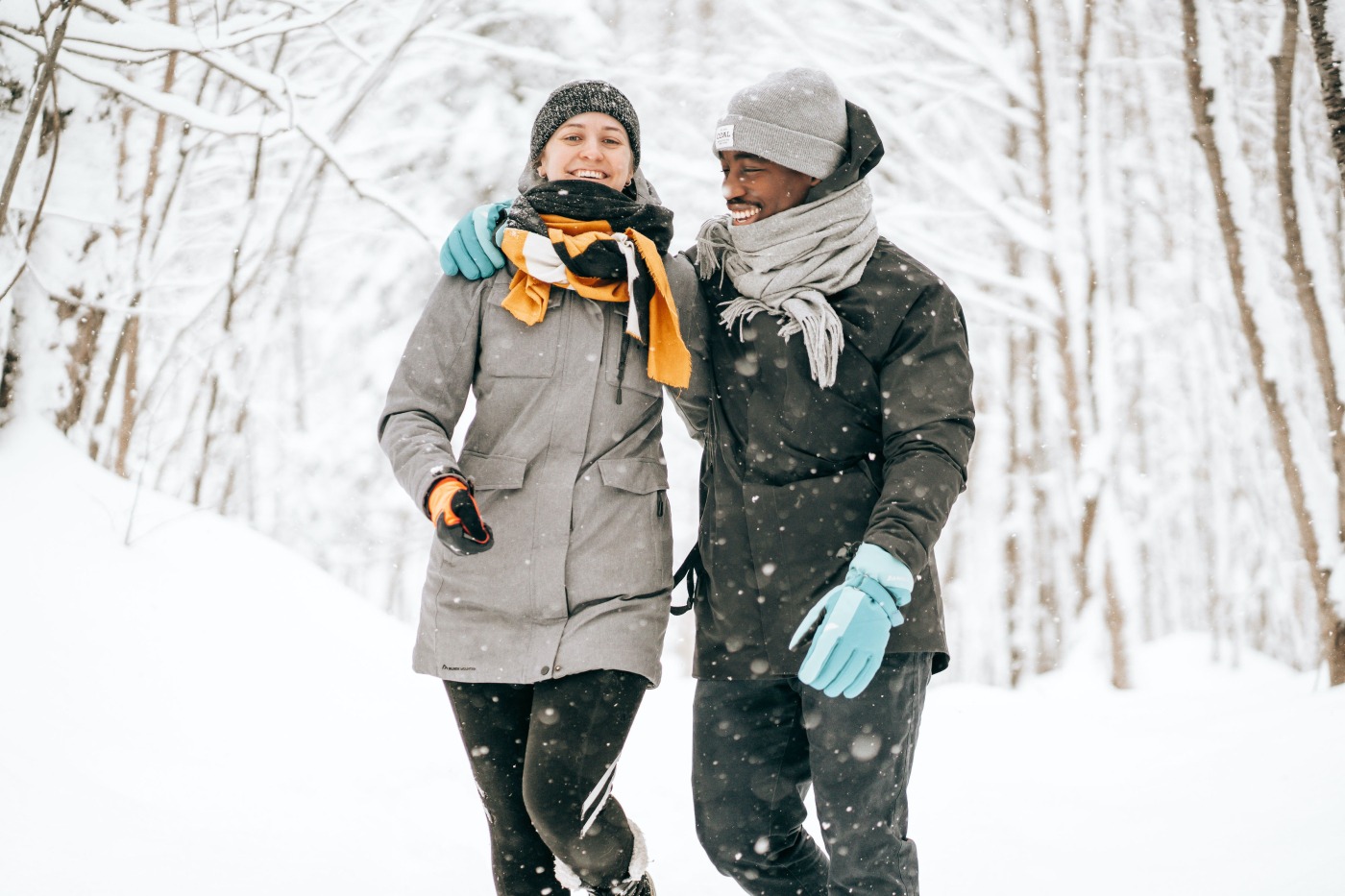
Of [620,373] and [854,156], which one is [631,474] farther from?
[854,156]

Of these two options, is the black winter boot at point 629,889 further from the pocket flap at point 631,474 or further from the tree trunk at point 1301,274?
the tree trunk at point 1301,274

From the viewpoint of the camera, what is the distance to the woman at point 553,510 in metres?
1.88

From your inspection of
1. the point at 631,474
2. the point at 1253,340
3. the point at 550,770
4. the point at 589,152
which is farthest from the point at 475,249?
the point at 1253,340

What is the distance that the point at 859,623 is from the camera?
171cm

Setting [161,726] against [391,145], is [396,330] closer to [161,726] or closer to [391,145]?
[391,145]

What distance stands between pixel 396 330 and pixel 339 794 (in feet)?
20.0

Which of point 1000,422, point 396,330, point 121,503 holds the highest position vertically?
point 396,330

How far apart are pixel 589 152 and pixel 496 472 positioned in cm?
71

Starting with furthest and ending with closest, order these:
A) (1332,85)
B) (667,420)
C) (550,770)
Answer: (667,420), (1332,85), (550,770)

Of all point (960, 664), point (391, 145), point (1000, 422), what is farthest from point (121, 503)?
point (960, 664)

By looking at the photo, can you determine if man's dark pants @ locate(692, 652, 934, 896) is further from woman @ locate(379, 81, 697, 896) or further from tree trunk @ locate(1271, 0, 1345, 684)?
tree trunk @ locate(1271, 0, 1345, 684)

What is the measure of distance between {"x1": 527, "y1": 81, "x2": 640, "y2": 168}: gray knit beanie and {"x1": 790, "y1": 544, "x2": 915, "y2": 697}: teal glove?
1.09 metres

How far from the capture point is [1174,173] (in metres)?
8.41

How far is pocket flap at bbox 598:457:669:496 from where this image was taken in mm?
1962
